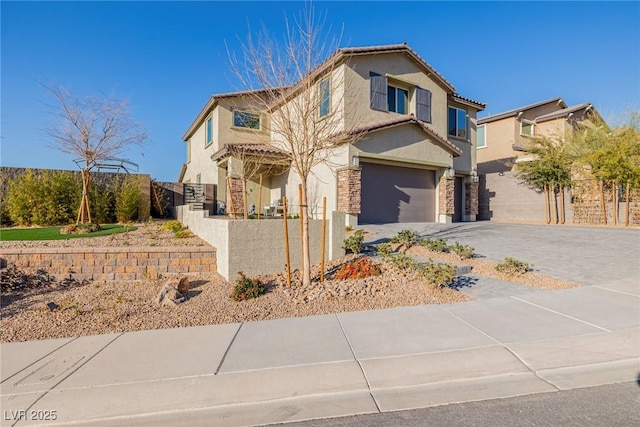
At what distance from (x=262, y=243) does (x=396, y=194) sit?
8923 millimetres

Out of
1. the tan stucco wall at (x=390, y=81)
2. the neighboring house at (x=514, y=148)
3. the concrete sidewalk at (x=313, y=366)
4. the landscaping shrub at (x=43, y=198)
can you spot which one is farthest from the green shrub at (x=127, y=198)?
the neighboring house at (x=514, y=148)

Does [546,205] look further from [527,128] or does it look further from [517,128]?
[527,128]

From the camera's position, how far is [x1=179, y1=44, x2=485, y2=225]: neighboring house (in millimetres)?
12594

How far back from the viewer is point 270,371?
335 centimetres

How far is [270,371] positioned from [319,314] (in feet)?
5.86

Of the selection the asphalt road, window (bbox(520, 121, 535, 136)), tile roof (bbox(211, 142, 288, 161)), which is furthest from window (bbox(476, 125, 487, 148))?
the asphalt road

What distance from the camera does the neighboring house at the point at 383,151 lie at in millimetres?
12594

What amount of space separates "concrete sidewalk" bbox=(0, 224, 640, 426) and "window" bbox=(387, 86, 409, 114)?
459 inches

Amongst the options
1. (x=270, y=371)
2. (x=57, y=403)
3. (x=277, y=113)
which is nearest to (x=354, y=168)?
(x=277, y=113)

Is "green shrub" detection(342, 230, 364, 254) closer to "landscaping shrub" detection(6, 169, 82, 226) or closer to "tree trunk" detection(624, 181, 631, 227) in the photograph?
"landscaping shrub" detection(6, 169, 82, 226)

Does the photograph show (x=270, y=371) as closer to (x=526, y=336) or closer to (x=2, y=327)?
(x=526, y=336)

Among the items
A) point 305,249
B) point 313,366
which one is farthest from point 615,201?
point 313,366

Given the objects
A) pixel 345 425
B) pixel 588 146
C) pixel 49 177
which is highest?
pixel 588 146

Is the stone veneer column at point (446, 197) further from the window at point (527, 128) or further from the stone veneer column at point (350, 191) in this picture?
the window at point (527, 128)
